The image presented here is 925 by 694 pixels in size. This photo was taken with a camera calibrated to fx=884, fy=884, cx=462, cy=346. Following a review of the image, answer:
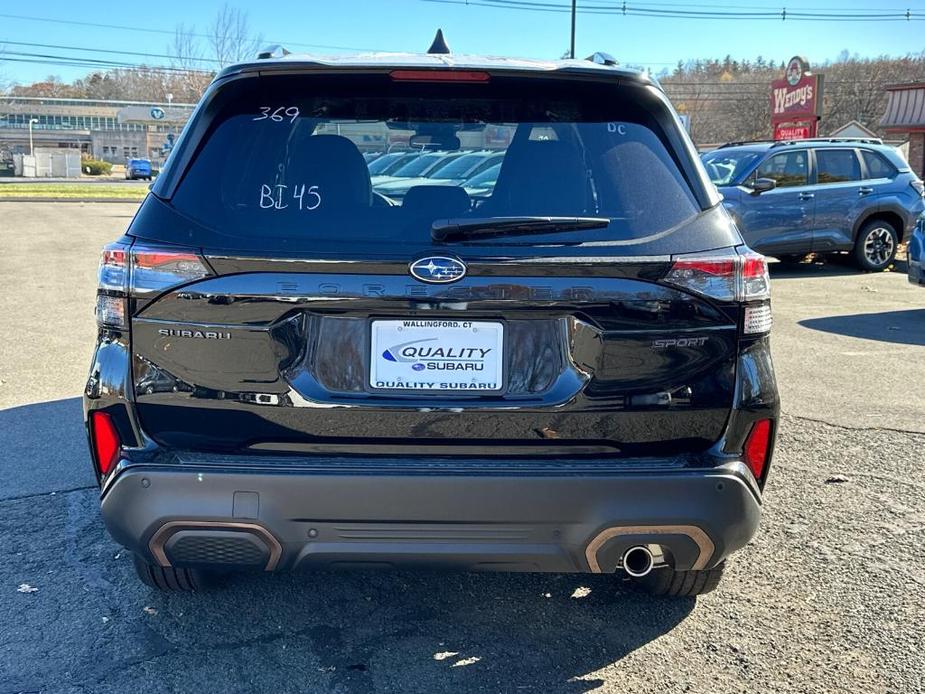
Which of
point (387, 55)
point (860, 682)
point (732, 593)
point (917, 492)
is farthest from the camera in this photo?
point (917, 492)

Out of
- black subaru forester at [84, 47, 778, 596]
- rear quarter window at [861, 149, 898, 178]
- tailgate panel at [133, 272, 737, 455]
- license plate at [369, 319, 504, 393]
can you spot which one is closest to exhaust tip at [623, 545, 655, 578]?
black subaru forester at [84, 47, 778, 596]

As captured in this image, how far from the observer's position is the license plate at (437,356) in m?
2.46

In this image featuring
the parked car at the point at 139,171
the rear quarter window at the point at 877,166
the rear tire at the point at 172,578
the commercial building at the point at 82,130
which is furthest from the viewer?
the commercial building at the point at 82,130

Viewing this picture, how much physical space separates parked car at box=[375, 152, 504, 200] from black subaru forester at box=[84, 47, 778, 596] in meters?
0.14

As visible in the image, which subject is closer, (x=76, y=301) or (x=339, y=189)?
(x=339, y=189)

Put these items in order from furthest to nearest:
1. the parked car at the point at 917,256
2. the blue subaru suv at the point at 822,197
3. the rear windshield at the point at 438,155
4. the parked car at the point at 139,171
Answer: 1. the parked car at the point at 139,171
2. the blue subaru suv at the point at 822,197
3. the parked car at the point at 917,256
4. the rear windshield at the point at 438,155

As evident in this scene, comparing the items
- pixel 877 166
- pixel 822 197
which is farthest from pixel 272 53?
pixel 877 166

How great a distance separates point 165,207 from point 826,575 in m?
2.84

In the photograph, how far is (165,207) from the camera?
256 cm

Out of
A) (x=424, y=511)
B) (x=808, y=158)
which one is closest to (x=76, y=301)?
(x=424, y=511)

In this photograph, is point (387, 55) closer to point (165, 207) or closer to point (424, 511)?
point (165, 207)

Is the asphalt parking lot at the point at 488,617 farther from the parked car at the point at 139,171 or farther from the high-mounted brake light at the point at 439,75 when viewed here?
the parked car at the point at 139,171

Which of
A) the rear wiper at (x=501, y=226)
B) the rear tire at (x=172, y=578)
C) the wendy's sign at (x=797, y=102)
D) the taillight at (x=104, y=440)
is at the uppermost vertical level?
the wendy's sign at (x=797, y=102)

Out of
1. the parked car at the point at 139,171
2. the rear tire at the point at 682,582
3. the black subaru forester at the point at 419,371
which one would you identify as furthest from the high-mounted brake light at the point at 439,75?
the parked car at the point at 139,171
